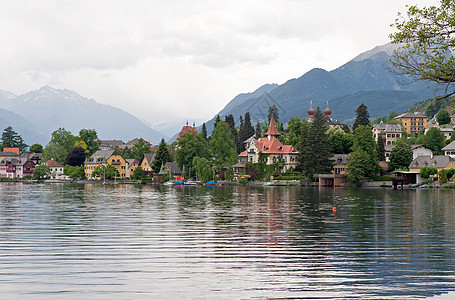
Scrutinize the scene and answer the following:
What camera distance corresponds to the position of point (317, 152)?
376 feet

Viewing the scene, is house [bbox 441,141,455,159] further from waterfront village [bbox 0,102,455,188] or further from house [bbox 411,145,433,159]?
house [bbox 411,145,433,159]

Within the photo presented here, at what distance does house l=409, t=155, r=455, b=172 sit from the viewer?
352ft

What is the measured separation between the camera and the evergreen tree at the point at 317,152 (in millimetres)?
113562

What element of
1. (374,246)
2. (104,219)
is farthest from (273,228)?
(104,219)

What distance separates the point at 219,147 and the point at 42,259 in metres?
111

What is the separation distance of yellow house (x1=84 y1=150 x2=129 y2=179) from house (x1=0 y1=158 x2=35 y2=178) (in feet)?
89.8

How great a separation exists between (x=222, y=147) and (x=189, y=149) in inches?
347

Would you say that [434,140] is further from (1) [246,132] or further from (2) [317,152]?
(1) [246,132]

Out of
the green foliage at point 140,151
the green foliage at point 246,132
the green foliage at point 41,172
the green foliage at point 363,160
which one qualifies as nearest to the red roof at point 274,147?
the green foliage at point 363,160

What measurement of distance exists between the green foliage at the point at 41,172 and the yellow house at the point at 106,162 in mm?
12332

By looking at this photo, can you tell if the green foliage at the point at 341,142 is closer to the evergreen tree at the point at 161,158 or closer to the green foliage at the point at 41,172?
the evergreen tree at the point at 161,158

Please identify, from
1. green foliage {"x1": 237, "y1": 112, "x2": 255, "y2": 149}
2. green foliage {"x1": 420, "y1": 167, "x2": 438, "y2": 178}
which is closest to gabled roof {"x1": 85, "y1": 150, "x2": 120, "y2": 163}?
green foliage {"x1": 237, "y1": 112, "x2": 255, "y2": 149}

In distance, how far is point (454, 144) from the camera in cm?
12175

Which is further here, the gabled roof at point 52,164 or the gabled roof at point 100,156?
the gabled roof at point 52,164
